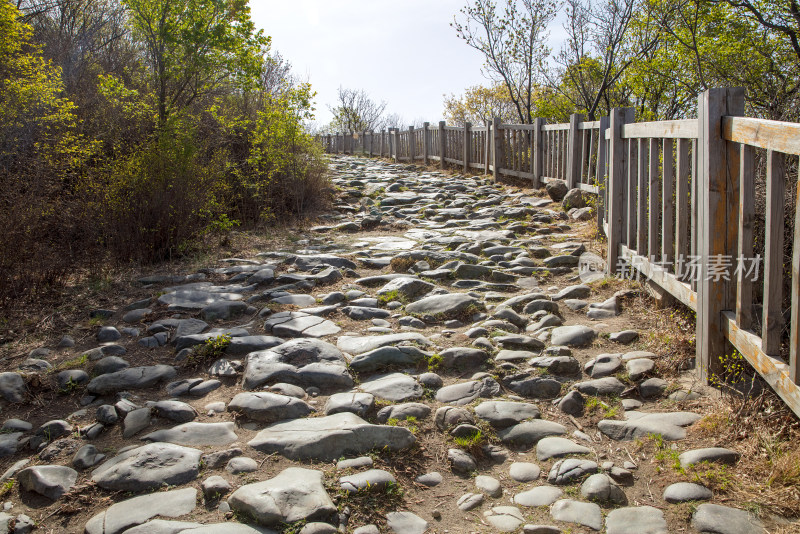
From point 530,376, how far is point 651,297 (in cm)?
177

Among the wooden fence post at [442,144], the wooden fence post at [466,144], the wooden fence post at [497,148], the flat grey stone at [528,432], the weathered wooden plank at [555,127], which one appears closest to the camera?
the flat grey stone at [528,432]

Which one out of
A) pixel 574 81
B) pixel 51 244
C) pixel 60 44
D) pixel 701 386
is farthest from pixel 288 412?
pixel 574 81

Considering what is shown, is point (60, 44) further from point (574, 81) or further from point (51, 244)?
point (574, 81)

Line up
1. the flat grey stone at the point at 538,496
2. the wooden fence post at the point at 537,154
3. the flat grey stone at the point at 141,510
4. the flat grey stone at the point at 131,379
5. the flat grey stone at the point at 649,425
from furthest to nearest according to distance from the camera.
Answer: the wooden fence post at the point at 537,154
the flat grey stone at the point at 131,379
the flat grey stone at the point at 649,425
the flat grey stone at the point at 538,496
the flat grey stone at the point at 141,510

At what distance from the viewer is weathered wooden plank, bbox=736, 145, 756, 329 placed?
3.07 meters

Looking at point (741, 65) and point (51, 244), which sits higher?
point (741, 65)

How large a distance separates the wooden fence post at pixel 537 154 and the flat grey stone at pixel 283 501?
10726mm

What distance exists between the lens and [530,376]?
3.87 metres

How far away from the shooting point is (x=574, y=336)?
4.45m

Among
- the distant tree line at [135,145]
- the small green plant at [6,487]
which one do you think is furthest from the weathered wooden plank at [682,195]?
the distant tree line at [135,145]

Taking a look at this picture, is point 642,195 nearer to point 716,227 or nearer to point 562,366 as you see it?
point 716,227

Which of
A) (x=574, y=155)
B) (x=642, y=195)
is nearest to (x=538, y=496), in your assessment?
(x=642, y=195)

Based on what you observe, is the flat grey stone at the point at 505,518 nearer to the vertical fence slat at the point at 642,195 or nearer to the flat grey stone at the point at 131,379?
the flat grey stone at the point at 131,379

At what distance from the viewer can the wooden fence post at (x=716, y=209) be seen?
338 cm
